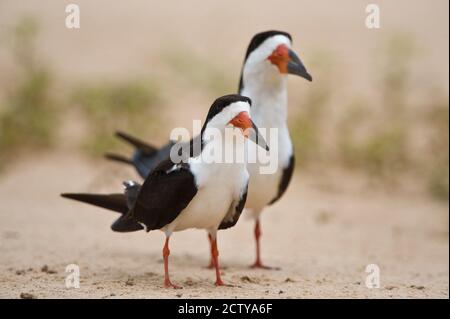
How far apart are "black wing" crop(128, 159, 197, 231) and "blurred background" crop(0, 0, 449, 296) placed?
198 cm

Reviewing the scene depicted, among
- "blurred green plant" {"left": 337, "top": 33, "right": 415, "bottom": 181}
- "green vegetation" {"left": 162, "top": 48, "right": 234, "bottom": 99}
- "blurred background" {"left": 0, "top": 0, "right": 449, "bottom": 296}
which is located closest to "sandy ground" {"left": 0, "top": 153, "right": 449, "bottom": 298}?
"blurred background" {"left": 0, "top": 0, "right": 449, "bottom": 296}

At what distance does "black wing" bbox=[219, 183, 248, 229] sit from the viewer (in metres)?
4.40

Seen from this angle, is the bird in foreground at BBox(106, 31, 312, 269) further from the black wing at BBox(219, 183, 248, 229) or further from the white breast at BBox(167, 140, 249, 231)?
the white breast at BBox(167, 140, 249, 231)

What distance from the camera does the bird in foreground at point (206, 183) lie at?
13.8 ft

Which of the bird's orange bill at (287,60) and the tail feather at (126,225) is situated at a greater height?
the bird's orange bill at (287,60)

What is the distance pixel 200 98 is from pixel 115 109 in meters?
2.37

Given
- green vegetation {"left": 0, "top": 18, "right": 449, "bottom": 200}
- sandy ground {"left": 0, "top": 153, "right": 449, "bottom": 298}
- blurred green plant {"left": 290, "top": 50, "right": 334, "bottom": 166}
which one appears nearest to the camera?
sandy ground {"left": 0, "top": 153, "right": 449, "bottom": 298}

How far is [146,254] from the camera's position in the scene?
5.89 meters

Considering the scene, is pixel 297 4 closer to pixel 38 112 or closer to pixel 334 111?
pixel 334 111

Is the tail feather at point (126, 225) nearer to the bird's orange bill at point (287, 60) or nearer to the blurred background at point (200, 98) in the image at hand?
the bird's orange bill at point (287, 60)

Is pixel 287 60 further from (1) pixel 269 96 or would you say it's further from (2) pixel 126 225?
(2) pixel 126 225

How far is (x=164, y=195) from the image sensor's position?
14.0 ft

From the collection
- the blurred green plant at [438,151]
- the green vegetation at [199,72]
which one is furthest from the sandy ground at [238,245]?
the green vegetation at [199,72]

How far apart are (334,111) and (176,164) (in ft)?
20.8
